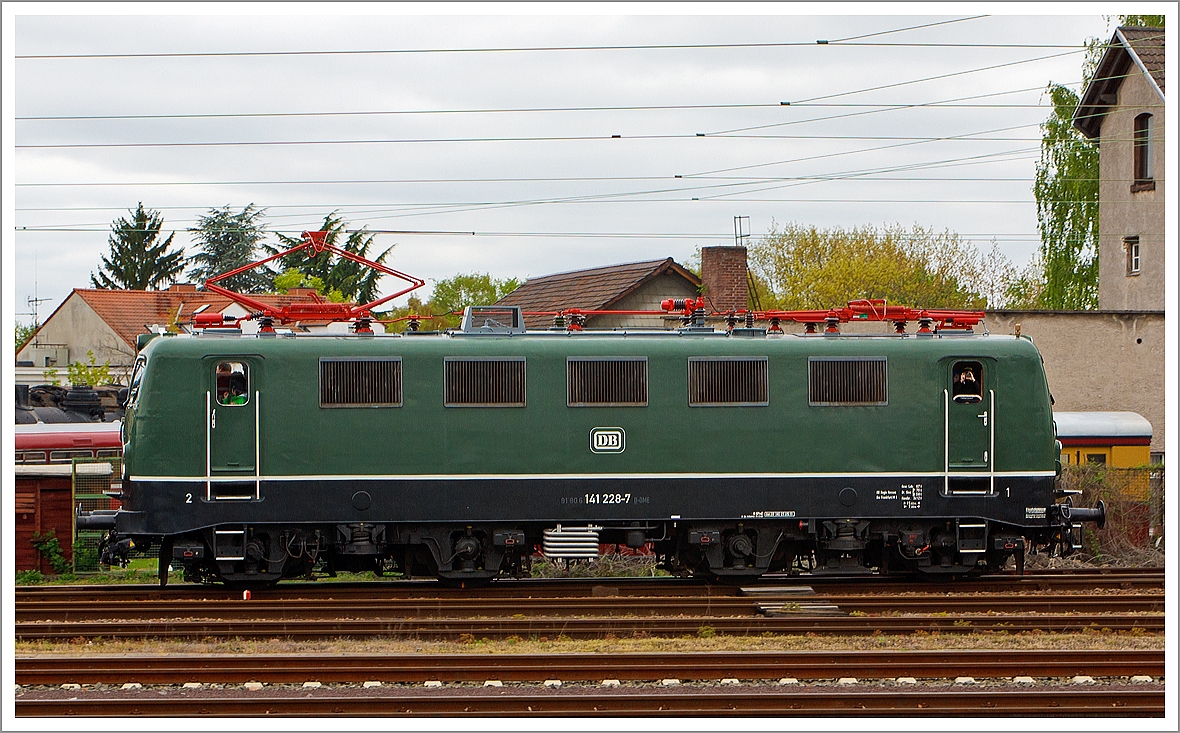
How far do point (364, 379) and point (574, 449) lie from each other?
115 inches

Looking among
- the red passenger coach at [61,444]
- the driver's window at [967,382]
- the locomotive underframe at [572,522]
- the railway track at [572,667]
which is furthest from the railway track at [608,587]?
the red passenger coach at [61,444]

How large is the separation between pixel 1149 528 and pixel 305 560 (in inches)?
553

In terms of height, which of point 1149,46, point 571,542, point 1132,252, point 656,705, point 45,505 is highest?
point 1149,46

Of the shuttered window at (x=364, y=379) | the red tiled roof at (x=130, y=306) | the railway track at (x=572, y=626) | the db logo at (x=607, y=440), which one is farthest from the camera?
the red tiled roof at (x=130, y=306)

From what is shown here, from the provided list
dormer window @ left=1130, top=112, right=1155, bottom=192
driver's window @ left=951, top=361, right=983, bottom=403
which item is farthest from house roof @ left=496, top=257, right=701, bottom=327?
driver's window @ left=951, top=361, right=983, bottom=403

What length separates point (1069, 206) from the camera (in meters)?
41.6

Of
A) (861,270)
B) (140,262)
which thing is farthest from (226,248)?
(861,270)

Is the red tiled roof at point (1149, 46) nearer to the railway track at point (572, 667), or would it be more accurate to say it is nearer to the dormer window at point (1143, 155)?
the dormer window at point (1143, 155)

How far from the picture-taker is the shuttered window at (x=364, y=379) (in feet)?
50.4

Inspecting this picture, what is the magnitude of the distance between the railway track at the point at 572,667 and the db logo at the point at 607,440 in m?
4.80

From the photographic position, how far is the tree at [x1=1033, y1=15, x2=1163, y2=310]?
1624 inches

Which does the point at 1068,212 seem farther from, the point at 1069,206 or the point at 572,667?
the point at 572,667

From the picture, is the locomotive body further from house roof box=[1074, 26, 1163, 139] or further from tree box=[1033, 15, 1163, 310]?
tree box=[1033, 15, 1163, 310]

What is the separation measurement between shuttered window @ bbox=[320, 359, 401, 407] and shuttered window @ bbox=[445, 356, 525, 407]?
0.72 meters
